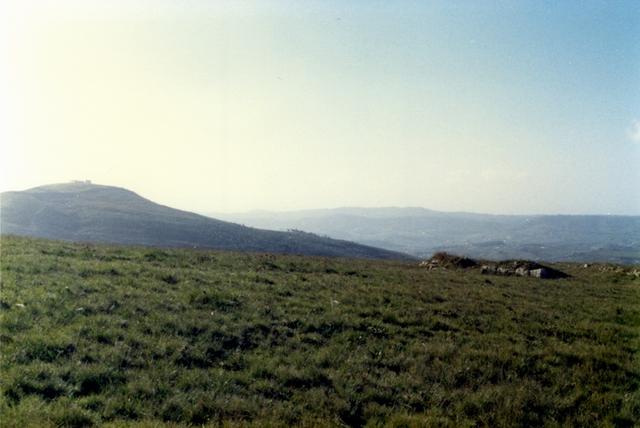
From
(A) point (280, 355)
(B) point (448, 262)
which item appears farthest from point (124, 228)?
(A) point (280, 355)

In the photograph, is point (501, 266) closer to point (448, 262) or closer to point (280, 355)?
point (448, 262)

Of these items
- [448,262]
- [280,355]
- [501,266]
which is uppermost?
[280,355]

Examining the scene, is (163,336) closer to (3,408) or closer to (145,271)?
(3,408)

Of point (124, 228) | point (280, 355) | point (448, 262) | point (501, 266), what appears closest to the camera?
point (280, 355)

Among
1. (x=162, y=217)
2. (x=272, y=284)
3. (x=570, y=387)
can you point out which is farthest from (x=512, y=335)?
(x=162, y=217)

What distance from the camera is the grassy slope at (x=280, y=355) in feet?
29.2

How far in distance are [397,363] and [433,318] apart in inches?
197

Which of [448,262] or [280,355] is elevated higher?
[280,355]

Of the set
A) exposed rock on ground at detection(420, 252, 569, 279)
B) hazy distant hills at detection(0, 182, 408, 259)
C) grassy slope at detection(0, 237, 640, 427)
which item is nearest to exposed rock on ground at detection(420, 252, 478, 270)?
exposed rock on ground at detection(420, 252, 569, 279)

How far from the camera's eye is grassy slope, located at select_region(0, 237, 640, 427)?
8914 millimetres

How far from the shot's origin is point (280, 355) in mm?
11719

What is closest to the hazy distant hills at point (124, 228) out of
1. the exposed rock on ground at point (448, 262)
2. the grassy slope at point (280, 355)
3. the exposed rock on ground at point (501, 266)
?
the exposed rock on ground at point (448, 262)

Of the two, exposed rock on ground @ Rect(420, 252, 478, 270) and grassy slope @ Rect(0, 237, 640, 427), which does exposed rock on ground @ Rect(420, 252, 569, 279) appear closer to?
exposed rock on ground @ Rect(420, 252, 478, 270)

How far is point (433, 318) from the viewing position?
16656mm
